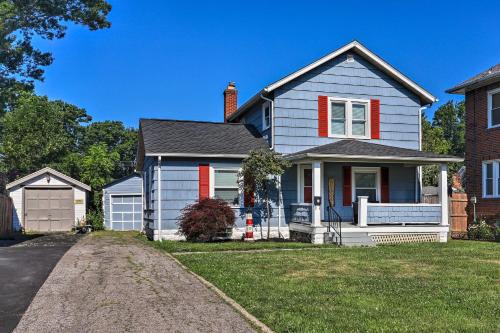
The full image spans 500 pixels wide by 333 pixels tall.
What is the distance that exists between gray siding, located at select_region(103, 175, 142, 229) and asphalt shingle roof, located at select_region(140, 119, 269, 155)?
24.6ft

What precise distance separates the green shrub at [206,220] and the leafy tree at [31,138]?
25.9 m

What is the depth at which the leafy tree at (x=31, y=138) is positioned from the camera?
3716cm

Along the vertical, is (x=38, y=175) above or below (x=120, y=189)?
above

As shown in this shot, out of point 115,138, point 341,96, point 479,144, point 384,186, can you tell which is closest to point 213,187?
point 341,96

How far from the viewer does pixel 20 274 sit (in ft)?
31.9

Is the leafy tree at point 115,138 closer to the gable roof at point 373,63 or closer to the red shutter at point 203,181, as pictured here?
the red shutter at point 203,181

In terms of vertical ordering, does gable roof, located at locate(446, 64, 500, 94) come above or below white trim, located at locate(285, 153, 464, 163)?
above

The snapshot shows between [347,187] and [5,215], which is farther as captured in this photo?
[5,215]

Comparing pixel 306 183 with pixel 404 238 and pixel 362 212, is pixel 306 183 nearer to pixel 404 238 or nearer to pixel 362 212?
pixel 362 212

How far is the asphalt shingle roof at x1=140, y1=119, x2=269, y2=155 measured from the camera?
55.7ft

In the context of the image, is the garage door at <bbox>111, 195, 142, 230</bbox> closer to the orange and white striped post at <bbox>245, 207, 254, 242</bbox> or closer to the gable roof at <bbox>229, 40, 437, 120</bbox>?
the gable roof at <bbox>229, 40, 437, 120</bbox>

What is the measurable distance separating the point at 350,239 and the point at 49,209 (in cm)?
1609

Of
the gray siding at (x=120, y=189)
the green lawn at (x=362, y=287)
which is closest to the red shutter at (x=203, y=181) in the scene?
the green lawn at (x=362, y=287)

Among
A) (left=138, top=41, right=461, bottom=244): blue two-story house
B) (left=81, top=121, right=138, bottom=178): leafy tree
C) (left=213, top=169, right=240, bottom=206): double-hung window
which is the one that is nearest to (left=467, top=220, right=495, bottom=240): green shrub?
(left=138, top=41, right=461, bottom=244): blue two-story house
